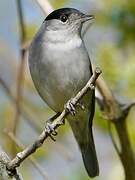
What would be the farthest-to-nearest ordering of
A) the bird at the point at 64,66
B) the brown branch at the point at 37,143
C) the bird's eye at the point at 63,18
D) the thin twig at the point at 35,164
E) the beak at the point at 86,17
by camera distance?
the bird's eye at the point at 63,18
the beak at the point at 86,17
the bird at the point at 64,66
the thin twig at the point at 35,164
the brown branch at the point at 37,143

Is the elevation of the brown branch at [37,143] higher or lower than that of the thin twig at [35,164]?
higher

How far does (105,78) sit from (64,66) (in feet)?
1.65

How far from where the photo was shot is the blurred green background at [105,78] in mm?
3695

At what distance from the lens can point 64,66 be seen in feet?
11.0

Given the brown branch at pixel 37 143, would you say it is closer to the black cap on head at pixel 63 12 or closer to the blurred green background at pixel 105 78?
the blurred green background at pixel 105 78

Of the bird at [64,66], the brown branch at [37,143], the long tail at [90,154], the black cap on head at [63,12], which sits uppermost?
the brown branch at [37,143]

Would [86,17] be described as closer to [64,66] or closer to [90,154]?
[64,66]

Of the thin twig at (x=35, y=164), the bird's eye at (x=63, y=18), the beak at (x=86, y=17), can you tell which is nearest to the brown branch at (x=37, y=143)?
the thin twig at (x=35, y=164)

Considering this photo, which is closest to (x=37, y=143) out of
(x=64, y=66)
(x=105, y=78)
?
(x=64, y=66)

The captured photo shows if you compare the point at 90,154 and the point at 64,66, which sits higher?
the point at 64,66

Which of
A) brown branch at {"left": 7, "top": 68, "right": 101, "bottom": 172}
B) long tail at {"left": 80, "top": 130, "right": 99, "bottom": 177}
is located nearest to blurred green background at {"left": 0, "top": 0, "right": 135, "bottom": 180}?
long tail at {"left": 80, "top": 130, "right": 99, "bottom": 177}

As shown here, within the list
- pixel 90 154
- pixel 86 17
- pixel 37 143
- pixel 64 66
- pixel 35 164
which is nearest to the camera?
pixel 37 143

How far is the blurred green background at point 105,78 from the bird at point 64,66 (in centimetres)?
10

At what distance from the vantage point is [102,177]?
3816 mm
